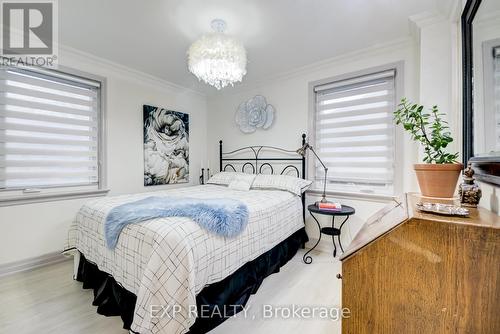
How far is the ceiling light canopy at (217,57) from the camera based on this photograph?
6.14 ft

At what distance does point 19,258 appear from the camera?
2.20 metres

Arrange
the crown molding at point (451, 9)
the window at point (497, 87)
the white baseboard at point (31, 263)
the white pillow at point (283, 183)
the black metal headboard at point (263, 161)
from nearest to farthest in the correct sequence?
1. the window at point (497, 87)
2. the crown molding at point (451, 9)
3. the white baseboard at point (31, 263)
4. the white pillow at point (283, 183)
5. the black metal headboard at point (263, 161)

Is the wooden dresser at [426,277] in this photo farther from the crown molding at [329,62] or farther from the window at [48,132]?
the window at [48,132]

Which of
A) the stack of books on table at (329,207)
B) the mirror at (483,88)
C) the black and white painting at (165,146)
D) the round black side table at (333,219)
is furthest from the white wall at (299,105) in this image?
the mirror at (483,88)

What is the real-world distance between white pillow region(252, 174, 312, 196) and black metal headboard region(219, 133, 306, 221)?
293 mm

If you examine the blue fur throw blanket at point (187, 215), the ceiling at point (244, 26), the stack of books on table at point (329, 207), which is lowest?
the stack of books on table at point (329, 207)

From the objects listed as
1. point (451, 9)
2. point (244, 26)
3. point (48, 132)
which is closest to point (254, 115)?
point (244, 26)

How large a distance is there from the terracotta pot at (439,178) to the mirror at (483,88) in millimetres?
95

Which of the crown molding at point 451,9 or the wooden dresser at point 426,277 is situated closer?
the wooden dresser at point 426,277

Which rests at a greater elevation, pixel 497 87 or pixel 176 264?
pixel 497 87

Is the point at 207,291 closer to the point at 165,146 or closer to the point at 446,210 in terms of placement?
the point at 446,210

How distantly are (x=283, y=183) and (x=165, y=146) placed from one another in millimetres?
2007

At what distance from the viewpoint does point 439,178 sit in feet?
3.91

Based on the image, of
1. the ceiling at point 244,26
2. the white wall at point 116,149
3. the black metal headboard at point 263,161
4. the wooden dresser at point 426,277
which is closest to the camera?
the wooden dresser at point 426,277
